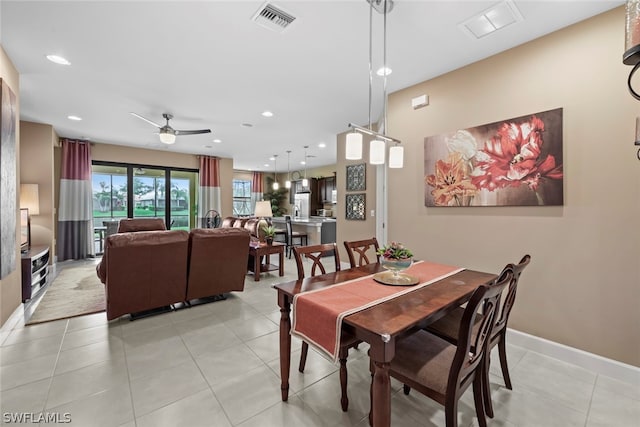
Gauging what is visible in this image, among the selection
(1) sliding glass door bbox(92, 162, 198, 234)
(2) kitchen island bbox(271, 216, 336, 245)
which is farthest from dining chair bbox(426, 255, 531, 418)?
(1) sliding glass door bbox(92, 162, 198, 234)

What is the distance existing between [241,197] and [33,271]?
7694mm

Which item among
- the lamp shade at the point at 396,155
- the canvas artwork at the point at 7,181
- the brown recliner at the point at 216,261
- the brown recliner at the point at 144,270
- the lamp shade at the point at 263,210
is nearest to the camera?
the lamp shade at the point at 396,155

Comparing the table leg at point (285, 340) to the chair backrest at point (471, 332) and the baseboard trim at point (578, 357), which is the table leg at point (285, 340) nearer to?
the chair backrest at point (471, 332)

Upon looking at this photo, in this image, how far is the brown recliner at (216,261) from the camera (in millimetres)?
3120

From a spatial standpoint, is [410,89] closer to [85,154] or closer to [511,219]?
[511,219]

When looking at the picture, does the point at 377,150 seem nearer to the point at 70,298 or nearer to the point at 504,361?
the point at 504,361

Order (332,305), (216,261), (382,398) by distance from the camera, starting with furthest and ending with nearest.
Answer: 1. (216,261)
2. (332,305)
3. (382,398)

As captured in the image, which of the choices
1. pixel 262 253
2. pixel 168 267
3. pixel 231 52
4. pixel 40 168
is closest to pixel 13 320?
pixel 168 267

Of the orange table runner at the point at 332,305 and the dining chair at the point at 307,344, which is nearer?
the orange table runner at the point at 332,305

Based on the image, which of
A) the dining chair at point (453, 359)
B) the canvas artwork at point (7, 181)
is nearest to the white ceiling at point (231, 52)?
the canvas artwork at point (7, 181)

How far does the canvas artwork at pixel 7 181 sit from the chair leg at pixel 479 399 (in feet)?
12.6

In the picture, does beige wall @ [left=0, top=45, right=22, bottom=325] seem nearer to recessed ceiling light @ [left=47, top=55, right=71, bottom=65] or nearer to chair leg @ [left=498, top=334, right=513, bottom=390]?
recessed ceiling light @ [left=47, top=55, right=71, bottom=65]

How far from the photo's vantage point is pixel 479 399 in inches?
56.6

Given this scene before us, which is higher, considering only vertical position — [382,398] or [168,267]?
[168,267]
